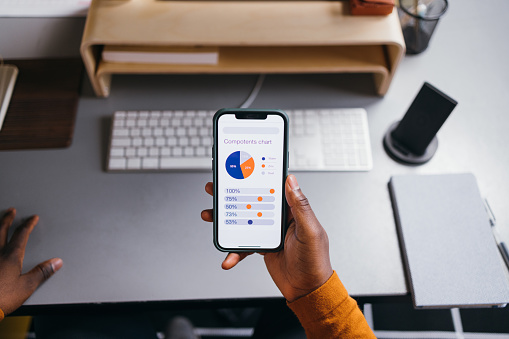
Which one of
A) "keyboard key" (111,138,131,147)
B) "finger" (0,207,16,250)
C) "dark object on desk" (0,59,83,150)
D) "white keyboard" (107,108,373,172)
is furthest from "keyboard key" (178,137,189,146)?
"finger" (0,207,16,250)

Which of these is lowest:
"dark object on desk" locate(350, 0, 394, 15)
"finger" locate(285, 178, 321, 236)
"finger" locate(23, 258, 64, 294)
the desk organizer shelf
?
"finger" locate(23, 258, 64, 294)

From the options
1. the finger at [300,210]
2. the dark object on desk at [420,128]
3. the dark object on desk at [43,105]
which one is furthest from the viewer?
the dark object on desk at [43,105]

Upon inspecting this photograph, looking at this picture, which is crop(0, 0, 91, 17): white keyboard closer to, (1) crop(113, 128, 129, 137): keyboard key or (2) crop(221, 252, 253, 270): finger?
(1) crop(113, 128, 129, 137): keyboard key

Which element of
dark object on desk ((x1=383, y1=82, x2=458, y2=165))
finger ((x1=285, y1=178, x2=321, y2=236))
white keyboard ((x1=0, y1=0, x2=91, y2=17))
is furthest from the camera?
white keyboard ((x1=0, y1=0, x2=91, y2=17))

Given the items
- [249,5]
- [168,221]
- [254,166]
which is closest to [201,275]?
[168,221]

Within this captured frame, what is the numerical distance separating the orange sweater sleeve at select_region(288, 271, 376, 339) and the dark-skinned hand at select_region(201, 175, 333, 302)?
0.01 m

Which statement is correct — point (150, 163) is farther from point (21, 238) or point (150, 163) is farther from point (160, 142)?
point (21, 238)

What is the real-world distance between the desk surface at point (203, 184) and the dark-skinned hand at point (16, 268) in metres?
0.02

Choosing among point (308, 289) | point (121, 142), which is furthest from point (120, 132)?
point (308, 289)

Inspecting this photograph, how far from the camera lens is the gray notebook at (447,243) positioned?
714 millimetres

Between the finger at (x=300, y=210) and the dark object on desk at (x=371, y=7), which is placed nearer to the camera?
the finger at (x=300, y=210)

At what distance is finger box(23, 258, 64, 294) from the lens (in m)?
0.72

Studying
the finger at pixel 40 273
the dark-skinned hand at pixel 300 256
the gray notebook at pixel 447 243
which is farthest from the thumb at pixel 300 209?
the finger at pixel 40 273

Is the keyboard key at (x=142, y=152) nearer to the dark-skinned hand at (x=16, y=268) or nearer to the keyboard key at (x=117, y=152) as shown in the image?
the keyboard key at (x=117, y=152)
